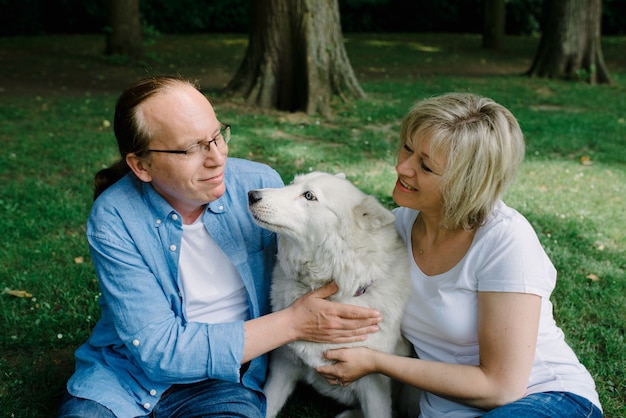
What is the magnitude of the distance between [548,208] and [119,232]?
4081 mm

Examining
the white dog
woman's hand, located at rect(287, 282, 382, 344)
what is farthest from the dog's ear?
woman's hand, located at rect(287, 282, 382, 344)

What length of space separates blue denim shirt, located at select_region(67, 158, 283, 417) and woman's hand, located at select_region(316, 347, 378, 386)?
1.40 feet

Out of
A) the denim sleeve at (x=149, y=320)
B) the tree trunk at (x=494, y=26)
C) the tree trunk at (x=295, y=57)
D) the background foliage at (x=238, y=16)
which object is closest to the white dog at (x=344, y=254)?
the denim sleeve at (x=149, y=320)

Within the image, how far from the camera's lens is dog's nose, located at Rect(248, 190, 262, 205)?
8.60 ft

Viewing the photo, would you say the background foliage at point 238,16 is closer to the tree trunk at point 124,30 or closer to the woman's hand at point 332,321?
the tree trunk at point 124,30

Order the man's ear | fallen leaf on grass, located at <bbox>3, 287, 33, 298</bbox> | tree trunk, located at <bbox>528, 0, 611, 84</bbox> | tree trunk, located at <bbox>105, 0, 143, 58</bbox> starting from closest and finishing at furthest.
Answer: the man's ear → fallen leaf on grass, located at <bbox>3, 287, 33, 298</bbox> → tree trunk, located at <bbox>528, 0, 611, 84</bbox> → tree trunk, located at <bbox>105, 0, 143, 58</bbox>

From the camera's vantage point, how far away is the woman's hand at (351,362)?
262cm

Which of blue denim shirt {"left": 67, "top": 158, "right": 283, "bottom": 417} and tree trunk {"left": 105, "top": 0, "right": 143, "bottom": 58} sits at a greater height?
tree trunk {"left": 105, "top": 0, "right": 143, "bottom": 58}

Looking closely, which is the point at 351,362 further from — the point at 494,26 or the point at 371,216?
the point at 494,26

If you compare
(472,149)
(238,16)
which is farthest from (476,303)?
(238,16)

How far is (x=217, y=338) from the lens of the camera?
2.52 meters

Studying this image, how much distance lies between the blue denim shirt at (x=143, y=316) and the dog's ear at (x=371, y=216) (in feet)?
1.91

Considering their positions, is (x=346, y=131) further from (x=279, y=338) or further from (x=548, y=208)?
(x=279, y=338)

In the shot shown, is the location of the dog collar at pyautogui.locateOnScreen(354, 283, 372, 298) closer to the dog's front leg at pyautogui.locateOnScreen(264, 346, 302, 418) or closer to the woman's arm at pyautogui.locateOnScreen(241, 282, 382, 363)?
the woman's arm at pyautogui.locateOnScreen(241, 282, 382, 363)
